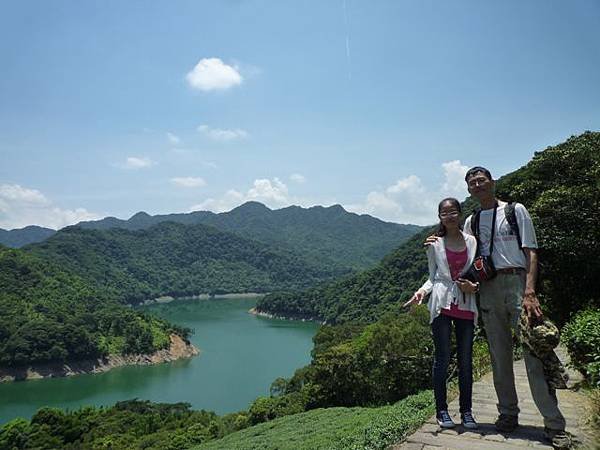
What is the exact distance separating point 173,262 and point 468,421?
493ft

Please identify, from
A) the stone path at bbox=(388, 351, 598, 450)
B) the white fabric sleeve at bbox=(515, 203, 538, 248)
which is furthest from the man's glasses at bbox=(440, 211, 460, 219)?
the stone path at bbox=(388, 351, 598, 450)

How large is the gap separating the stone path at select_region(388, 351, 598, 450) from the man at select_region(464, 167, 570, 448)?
121mm

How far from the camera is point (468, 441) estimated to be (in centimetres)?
261

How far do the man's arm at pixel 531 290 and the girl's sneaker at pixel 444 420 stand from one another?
2.88 feet

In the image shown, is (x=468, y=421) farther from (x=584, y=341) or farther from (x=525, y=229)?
(x=584, y=341)

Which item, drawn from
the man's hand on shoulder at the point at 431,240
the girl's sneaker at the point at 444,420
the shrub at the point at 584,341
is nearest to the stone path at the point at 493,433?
the girl's sneaker at the point at 444,420

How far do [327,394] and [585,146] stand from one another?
1509cm

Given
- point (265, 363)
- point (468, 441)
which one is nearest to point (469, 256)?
point (468, 441)

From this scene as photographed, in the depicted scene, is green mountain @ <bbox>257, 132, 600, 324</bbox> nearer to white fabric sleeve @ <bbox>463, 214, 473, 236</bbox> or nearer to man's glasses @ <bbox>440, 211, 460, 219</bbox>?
white fabric sleeve @ <bbox>463, 214, 473, 236</bbox>

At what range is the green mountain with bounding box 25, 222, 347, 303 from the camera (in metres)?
109

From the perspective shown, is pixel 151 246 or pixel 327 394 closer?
pixel 327 394

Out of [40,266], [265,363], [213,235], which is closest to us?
[265,363]

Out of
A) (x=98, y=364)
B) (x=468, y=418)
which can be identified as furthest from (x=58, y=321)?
(x=468, y=418)

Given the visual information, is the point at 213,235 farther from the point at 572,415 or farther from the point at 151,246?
the point at 572,415
